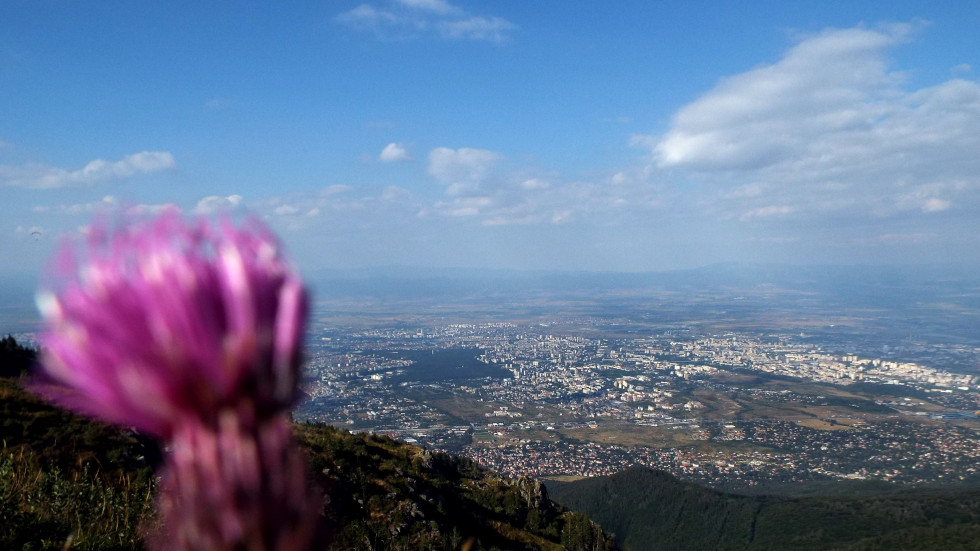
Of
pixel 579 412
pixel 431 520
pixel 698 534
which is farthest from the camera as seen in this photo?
pixel 579 412

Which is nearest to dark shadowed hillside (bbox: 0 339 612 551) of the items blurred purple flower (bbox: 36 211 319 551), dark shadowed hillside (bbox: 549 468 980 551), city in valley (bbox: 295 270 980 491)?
blurred purple flower (bbox: 36 211 319 551)

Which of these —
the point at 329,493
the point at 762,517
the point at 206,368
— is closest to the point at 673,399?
the point at 762,517

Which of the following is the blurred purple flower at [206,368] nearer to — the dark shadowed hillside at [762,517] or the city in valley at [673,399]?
the dark shadowed hillside at [762,517]

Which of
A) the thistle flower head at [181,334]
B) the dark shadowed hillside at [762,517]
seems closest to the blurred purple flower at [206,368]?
the thistle flower head at [181,334]

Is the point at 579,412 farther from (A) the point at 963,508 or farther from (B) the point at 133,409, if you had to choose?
(B) the point at 133,409

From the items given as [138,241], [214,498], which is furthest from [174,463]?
[138,241]

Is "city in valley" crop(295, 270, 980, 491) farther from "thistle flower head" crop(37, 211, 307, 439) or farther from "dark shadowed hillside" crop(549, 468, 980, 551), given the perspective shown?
"thistle flower head" crop(37, 211, 307, 439)
